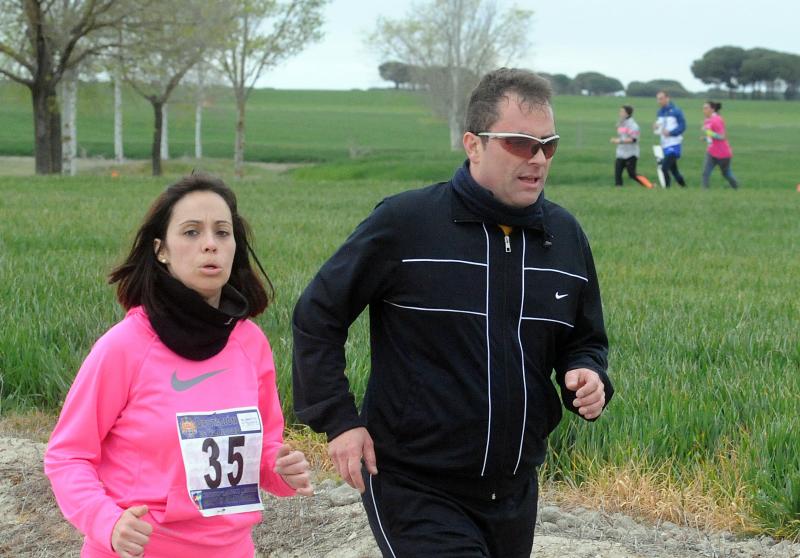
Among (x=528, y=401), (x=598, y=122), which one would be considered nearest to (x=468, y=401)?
(x=528, y=401)

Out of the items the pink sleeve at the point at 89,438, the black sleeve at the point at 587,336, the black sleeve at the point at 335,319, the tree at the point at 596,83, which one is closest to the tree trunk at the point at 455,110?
the black sleeve at the point at 587,336

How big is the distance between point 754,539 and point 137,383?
2550 mm

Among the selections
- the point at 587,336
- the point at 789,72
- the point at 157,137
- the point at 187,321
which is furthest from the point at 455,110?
the point at 187,321

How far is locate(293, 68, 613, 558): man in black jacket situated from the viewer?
3.25m

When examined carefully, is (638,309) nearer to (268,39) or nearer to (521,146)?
(521,146)

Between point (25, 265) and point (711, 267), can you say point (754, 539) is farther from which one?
point (711, 267)

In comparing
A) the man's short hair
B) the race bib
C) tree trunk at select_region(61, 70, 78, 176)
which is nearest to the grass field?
the race bib

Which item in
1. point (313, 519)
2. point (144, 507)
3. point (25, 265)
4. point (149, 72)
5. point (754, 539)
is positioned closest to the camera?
point (144, 507)

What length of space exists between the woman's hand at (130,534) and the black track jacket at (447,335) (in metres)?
0.61

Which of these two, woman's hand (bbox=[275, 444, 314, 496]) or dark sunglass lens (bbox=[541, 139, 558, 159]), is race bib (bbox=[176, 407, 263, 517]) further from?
dark sunglass lens (bbox=[541, 139, 558, 159])

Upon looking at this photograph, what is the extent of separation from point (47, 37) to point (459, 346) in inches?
1237

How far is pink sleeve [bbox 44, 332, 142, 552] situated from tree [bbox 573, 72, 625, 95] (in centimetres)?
15640

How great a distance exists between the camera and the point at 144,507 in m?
2.87

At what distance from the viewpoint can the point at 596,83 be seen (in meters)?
158
